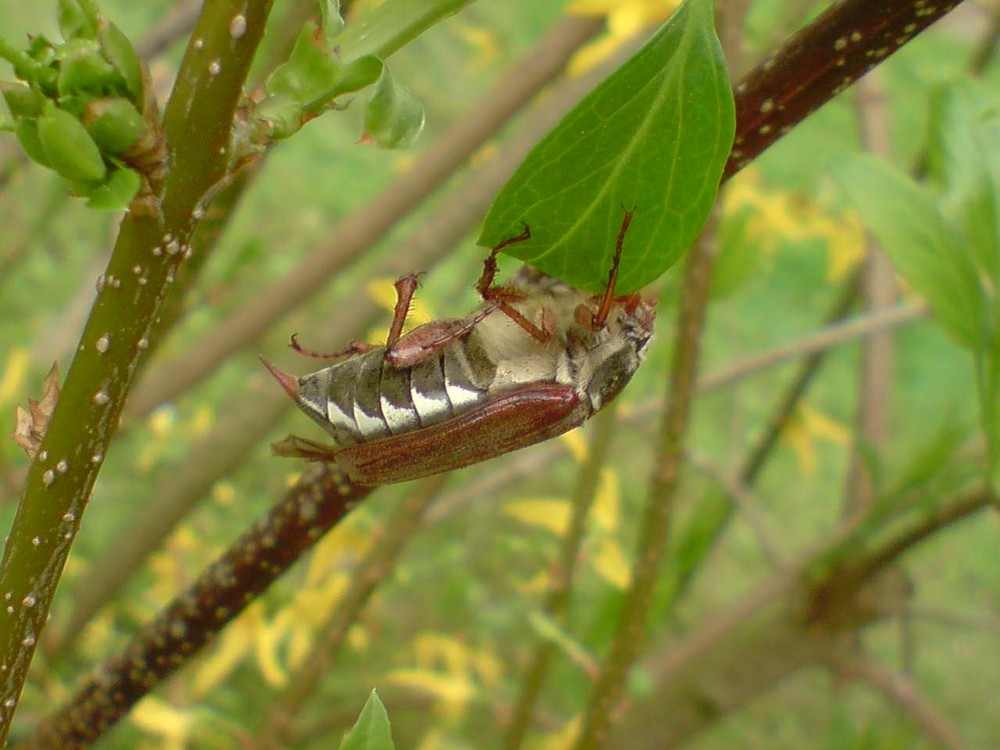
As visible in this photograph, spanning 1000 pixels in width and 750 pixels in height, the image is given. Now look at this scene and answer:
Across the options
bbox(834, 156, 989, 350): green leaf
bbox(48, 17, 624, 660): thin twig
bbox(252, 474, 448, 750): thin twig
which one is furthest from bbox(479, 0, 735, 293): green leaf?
bbox(48, 17, 624, 660): thin twig

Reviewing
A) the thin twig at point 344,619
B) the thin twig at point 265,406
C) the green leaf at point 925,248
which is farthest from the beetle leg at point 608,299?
the thin twig at point 265,406

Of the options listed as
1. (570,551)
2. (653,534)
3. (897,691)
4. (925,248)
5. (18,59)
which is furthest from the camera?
(897,691)

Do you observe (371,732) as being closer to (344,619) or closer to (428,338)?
(428,338)

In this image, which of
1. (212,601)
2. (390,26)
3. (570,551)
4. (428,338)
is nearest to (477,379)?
(428,338)

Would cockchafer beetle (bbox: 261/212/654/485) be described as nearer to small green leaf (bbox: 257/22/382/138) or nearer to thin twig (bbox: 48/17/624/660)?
small green leaf (bbox: 257/22/382/138)

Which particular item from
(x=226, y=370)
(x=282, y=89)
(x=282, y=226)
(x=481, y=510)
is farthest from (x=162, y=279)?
(x=282, y=226)
